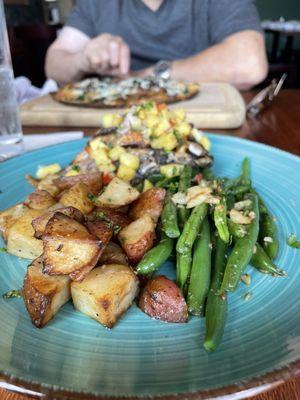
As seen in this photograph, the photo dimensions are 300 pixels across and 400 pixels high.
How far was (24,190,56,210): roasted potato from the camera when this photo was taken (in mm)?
1086

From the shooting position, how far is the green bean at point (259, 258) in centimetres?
91

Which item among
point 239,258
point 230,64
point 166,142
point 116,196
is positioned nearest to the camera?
point 239,258

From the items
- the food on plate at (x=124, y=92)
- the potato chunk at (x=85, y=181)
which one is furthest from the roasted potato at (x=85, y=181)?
the food on plate at (x=124, y=92)

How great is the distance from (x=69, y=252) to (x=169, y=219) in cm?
Answer: 32

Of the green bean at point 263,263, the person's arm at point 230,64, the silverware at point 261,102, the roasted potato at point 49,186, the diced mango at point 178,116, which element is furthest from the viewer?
the person's arm at point 230,64

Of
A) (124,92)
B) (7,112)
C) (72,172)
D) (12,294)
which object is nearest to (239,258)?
(12,294)

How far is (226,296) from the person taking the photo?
0.84m

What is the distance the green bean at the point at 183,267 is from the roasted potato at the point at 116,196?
251mm

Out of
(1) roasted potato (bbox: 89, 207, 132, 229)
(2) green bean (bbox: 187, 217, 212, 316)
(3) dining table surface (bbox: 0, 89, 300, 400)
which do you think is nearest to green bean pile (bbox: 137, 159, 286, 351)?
(2) green bean (bbox: 187, 217, 212, 316)

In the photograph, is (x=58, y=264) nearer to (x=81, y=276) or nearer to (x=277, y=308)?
(x=81, y=276)

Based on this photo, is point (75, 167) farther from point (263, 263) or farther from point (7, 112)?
point (263, 263)

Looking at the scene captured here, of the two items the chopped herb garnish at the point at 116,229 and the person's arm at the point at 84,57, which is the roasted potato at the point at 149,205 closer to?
the chopped herb garnish at the point at 116,229

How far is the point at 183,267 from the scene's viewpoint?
36.3 inches

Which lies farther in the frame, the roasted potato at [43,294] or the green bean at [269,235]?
the green bean at [269,235]
